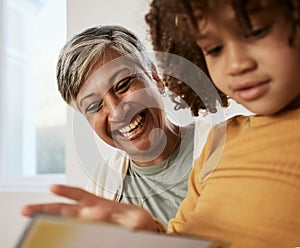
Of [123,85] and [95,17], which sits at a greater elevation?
[95,17]

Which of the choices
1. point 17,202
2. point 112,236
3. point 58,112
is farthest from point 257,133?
point 58,112

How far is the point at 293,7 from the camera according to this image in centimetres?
37

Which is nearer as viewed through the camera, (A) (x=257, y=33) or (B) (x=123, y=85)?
(A) (x=257, y=33)

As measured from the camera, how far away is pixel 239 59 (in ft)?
1.30

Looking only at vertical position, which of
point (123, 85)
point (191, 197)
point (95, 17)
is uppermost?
point (95, 17)

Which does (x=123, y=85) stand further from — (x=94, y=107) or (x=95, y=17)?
(x=95, y=17)

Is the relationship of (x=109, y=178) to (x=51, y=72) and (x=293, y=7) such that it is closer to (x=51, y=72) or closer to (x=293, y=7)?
(x=293, y=7)

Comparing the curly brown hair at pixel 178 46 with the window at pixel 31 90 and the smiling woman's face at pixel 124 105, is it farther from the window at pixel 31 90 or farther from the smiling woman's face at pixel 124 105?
the window at pixel 31 90

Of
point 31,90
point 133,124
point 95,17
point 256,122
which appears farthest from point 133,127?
point 31,90

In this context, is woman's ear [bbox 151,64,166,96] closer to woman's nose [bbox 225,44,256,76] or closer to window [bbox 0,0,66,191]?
woman's nose [bbox 225,44,256,76]

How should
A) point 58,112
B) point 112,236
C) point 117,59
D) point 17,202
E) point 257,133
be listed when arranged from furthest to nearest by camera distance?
point 58,112
point 17,202
point 117,59
point 257,133
point 112,236

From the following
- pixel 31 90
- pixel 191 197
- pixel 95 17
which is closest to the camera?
pixel 191 197

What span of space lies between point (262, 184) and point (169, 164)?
132mm

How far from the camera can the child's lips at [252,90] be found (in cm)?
40
